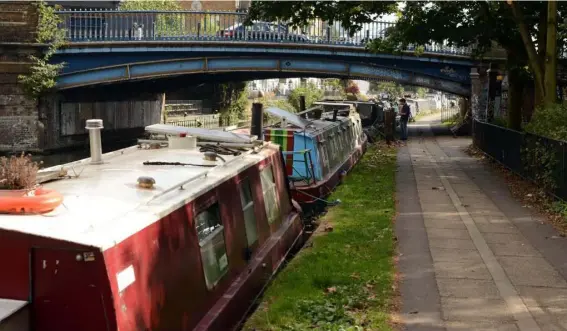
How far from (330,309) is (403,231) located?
3.85 metres

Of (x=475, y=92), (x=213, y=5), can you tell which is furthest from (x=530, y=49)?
(x=213, y=5)

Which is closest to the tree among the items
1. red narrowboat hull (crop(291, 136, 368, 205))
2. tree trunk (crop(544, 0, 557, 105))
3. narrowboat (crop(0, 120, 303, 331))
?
tree trunk (crop(544, 0, 557, 105))

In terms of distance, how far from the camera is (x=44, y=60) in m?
26.4

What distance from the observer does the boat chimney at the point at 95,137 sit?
6590 millimetres

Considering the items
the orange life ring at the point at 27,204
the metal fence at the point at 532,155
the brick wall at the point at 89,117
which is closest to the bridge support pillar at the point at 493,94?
the metal fence at the point at 532,155

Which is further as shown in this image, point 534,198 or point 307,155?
point 307,155

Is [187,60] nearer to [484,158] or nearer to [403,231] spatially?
[484,158]

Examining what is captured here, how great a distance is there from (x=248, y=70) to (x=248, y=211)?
21.3 metres

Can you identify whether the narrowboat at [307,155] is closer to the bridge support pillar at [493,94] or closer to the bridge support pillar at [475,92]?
the bridge support pillar at [493,94]

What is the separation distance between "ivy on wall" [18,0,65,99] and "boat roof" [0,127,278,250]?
1944 centimetres

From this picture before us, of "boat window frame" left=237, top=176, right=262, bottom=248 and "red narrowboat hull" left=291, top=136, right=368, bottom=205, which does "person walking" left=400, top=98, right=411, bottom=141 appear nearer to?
"red narrowboat hull" left=291, top=136, right=368, bottom=205

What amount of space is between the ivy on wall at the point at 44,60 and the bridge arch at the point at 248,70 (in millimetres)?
527

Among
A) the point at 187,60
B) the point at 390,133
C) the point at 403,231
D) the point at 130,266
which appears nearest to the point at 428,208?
the point at 403,231

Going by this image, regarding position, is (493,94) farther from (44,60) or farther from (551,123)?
(44,60)
